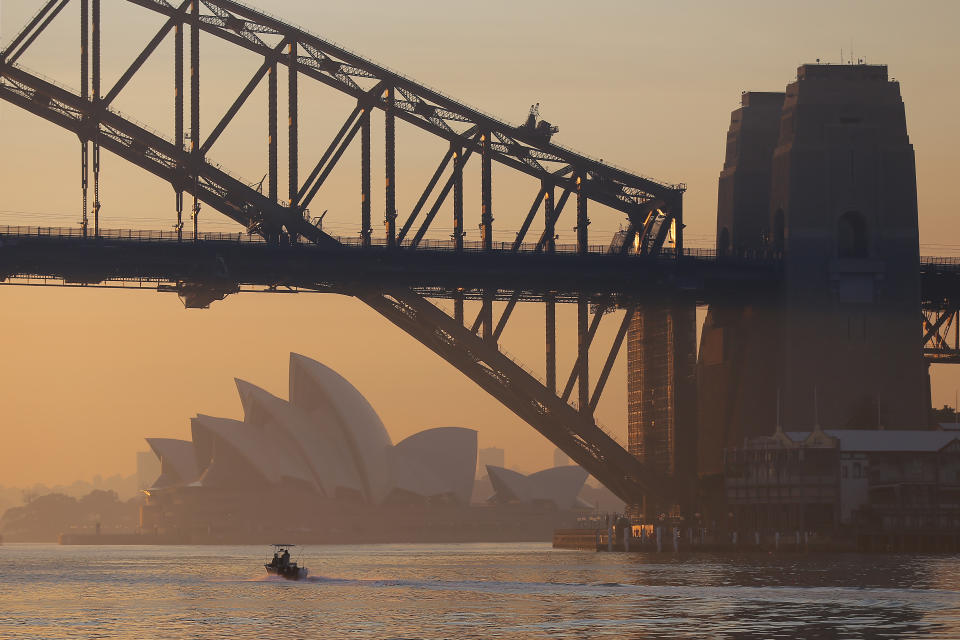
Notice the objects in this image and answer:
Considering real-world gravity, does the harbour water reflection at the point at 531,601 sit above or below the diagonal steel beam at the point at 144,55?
below

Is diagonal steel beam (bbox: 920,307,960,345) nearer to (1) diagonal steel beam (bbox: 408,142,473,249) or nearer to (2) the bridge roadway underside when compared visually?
(2) the bridge roadway underside

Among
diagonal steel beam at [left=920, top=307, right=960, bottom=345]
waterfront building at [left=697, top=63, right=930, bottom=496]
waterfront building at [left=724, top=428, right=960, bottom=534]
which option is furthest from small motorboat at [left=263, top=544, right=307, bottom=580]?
diagonal steel beam at [left=920, top=307, right=960, bottom=345]

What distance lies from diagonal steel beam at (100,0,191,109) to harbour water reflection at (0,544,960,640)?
101ft

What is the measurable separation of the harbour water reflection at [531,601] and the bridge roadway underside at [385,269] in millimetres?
18760

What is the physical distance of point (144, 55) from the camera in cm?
12188

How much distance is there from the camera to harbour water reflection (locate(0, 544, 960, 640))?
73.4m

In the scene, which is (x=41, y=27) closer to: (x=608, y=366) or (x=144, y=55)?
(x=144, y=55)

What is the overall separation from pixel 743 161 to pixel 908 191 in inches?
594

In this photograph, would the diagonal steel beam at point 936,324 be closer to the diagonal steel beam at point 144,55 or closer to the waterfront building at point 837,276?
the waterfront building at point 837,276

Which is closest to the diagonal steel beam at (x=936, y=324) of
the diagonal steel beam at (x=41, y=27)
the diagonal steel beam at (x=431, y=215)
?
the diagonal steel beam at (x=431, y=215)

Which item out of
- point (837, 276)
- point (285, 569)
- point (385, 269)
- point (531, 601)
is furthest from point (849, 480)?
point (531, 601)

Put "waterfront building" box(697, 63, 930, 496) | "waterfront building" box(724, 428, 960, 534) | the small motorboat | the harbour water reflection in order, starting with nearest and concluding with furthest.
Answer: the harbour water reflection < the small motorboat < "waterfront building" box(724, 428, 960, 534) < "waterfront building" box(697, 63, 930, 496)

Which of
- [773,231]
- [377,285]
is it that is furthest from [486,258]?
[773,231]

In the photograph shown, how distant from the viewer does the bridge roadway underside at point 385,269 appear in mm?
120438
